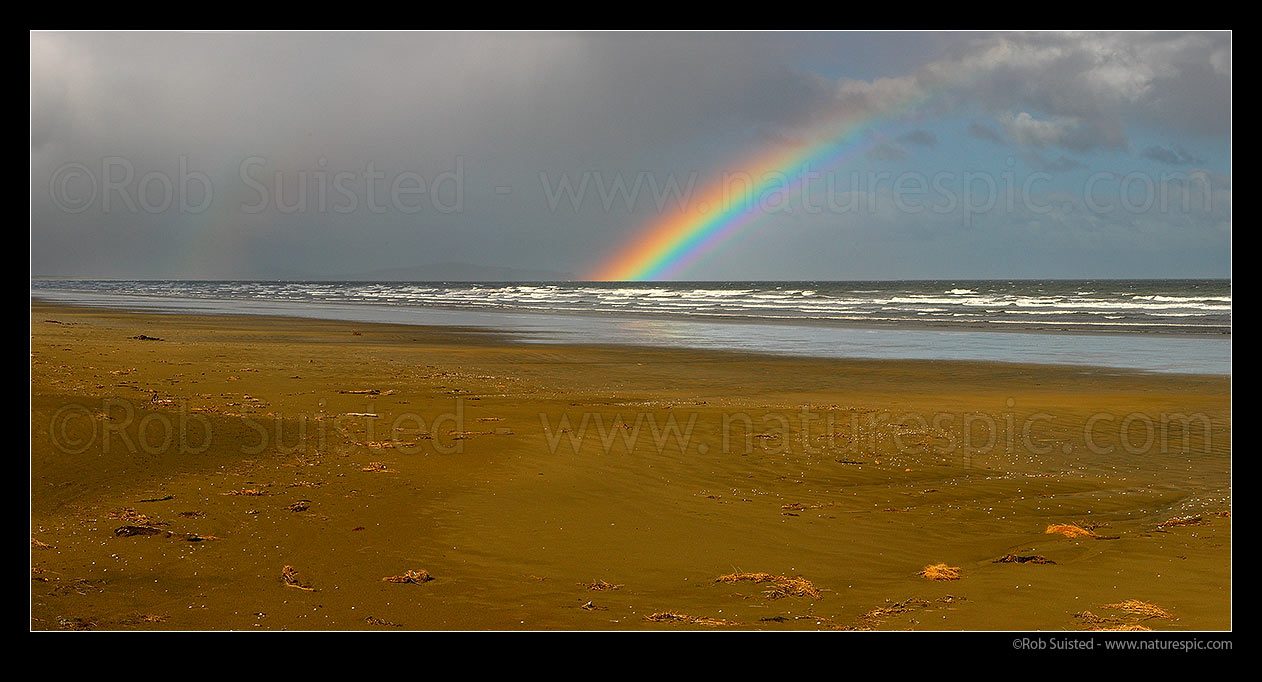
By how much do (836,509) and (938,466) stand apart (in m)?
2.33

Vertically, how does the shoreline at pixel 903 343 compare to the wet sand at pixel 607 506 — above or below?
above

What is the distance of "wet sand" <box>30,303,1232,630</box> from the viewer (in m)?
5.49

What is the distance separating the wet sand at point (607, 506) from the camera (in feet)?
18.0

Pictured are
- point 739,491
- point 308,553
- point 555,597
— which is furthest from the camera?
A: point 739,491

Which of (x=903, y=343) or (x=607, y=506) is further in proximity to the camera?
(x=903, y=343)

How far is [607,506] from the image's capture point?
7906mm

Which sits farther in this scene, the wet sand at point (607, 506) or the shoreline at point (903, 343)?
the shoreline at point (903, 343)

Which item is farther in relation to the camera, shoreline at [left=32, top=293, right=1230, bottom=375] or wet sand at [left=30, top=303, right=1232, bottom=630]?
shoreline at [left=32, top=293, right=1230, bottom=375]

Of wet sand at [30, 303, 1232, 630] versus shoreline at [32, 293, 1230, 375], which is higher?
shoreline at [32, 293, 1230, 375]

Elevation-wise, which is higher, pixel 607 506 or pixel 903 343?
pixel 903 343

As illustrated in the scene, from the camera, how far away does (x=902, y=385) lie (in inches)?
669
